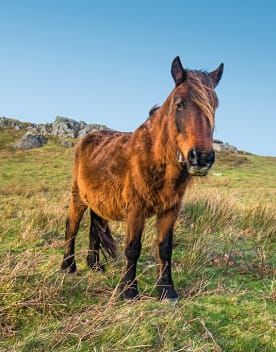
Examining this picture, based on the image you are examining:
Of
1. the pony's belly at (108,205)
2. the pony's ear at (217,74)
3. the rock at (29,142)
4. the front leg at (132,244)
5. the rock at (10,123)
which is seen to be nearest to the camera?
the pony's ear at (217,74)

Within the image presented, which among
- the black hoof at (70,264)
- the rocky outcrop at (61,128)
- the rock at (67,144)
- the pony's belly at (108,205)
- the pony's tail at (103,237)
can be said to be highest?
the rocky outcrop at (61,128)

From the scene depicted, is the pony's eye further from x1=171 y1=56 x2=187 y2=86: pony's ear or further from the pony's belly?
the pony's belly

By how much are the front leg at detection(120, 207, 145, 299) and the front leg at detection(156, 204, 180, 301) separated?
0.25 metres

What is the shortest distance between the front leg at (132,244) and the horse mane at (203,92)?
4.18ft

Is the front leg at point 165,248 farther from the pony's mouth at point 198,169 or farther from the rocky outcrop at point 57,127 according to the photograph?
the rocky outcrop at point 57,127

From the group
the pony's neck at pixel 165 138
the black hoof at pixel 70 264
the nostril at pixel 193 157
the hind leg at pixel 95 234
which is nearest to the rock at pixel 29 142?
the hind leg at pixel 95 234

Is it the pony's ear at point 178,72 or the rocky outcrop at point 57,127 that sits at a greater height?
the rocky outcrop at point 57,127

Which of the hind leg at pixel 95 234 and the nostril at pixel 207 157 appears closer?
the nostril at pixel 207 157

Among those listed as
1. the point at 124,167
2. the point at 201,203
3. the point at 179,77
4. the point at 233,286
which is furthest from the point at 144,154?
the point at 201,203

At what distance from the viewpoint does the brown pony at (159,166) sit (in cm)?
334

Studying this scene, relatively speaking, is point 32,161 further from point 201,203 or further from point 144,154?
point 144,154

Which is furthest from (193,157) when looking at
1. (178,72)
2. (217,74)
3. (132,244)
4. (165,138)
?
(132,244)

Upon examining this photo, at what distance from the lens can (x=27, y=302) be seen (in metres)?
3.41

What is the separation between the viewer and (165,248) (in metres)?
4.28
